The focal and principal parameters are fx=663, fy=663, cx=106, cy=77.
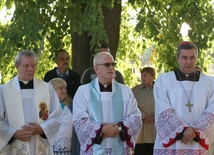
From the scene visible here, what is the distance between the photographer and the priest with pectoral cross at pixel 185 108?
8.05m

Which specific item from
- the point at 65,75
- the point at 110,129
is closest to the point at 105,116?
the point at 110,129

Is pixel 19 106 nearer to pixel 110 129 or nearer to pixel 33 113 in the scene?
pixel 33 113

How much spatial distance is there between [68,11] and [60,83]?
2.37 m

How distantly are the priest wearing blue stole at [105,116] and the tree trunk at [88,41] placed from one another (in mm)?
3732

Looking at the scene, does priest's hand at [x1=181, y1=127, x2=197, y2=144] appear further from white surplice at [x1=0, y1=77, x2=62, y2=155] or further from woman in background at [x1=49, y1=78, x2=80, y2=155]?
woman in background at [x1=49, y1=78, x2=80, y2=155]

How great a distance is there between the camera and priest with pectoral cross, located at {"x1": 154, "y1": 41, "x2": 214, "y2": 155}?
8.05 metres

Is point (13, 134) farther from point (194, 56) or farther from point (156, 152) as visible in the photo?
point (194, 56)

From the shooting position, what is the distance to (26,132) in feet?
25.6

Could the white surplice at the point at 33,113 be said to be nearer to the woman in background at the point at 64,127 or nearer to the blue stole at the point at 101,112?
the blue stole at the point at 101,112

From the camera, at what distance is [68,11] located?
11.1 m

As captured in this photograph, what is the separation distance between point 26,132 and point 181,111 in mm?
1935

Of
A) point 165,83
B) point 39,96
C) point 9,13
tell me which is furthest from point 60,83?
point 9,13

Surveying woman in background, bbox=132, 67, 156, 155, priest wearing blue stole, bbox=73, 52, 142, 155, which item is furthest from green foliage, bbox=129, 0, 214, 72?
priest wearing blue stole, bbox=73, 52, 142, 155

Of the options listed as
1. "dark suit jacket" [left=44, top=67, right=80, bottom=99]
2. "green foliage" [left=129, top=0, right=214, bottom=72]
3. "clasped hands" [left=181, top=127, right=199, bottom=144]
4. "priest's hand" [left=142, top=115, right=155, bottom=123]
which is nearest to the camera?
"clasped hands" [left=181, top=127, right=199, bottom=144]
